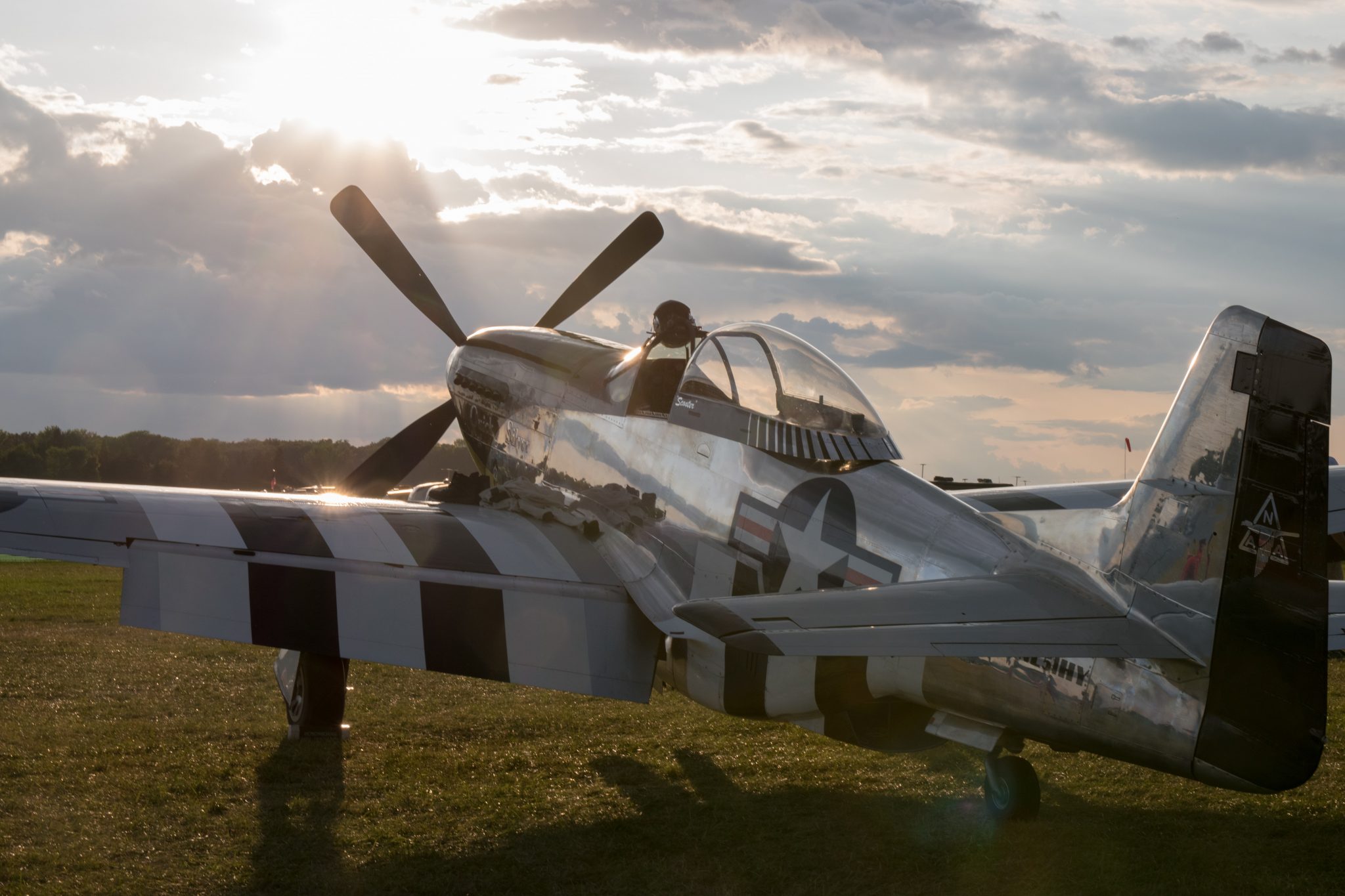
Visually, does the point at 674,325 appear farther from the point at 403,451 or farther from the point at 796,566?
the point at 403,451

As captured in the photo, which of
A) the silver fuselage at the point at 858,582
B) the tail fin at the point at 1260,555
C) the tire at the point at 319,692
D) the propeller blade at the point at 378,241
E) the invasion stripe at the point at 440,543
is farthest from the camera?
the propeller blade at the point at 378,241

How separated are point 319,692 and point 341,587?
160cm

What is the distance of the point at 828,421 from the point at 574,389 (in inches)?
119

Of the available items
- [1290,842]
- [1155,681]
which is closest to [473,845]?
[1155,681]

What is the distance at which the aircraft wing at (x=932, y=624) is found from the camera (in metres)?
3.69

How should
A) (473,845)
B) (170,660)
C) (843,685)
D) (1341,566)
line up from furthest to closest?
(1341,566) → (170,660) → (473,845) → (843,685)

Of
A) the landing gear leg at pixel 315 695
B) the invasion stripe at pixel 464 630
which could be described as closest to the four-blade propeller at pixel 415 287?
the landing gear leg at pixel 315 695

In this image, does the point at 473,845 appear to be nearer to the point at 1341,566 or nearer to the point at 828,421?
the point at 828,421

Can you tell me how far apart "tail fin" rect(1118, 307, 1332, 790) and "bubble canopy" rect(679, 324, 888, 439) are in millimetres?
1848

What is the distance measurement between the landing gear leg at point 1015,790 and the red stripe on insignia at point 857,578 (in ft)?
4.44

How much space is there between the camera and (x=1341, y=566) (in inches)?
604

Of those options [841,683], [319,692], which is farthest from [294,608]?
[841,683]

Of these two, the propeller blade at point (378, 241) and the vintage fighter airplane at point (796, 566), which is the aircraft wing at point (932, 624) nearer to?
the vintage fighter airplane at point (796, 566)

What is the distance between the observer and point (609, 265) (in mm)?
13047
